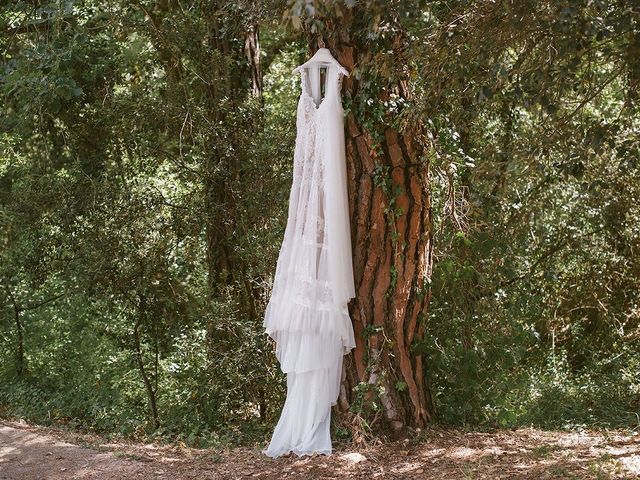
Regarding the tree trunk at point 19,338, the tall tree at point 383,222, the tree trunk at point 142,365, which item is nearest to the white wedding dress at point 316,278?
the tall tree at point 383,222

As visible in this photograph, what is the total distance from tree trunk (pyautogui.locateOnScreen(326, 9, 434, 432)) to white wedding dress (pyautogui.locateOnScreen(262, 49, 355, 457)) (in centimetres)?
13

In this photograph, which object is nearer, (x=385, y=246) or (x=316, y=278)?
(x=316, y=278)

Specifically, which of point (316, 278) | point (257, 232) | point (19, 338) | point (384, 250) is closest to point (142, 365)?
point (257, 232)

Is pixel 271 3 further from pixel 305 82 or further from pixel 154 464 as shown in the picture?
pixel 154 464

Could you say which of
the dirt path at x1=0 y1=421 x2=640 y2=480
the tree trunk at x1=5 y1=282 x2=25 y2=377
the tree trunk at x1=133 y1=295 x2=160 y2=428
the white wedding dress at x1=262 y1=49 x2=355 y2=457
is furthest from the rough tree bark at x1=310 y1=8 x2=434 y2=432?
the tree trunk at x1=5 y1=282 x2=25 y2=377

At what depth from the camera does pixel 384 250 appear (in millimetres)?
5586

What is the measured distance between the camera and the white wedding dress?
5.37 metres

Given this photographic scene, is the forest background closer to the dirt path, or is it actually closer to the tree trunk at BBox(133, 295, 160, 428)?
the tree trunk at BBox(133, 295, 160, 428)

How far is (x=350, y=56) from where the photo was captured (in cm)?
548

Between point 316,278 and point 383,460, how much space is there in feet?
3.79

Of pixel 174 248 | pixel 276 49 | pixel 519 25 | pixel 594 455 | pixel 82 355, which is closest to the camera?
pixel 519 25

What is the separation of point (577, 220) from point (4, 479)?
533 cm

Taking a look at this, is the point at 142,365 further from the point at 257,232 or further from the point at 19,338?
the point at 19,338

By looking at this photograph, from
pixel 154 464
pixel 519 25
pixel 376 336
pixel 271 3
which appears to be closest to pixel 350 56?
pixel 271 3
